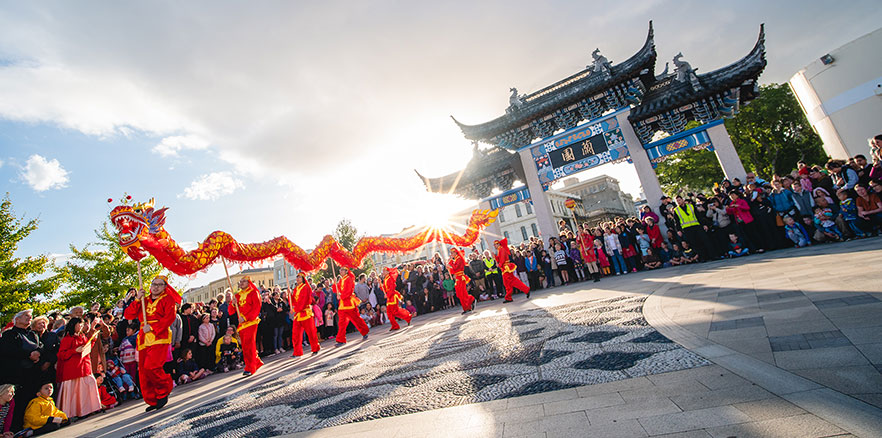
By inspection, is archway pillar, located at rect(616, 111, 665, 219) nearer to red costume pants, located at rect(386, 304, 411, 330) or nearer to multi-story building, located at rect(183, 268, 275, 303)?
red costume pants, located at rect(386, 304, 411, 330)

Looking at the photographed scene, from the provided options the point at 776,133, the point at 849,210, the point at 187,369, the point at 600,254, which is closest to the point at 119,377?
the point at 187,369

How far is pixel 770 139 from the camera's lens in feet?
76.6

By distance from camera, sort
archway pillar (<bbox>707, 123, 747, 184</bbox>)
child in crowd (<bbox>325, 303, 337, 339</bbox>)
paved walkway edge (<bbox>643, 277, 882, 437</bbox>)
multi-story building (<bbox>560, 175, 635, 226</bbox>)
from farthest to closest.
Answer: multi-story building (<bbox>560, 175, 635, 226</bbox>), child in crowd (<bbox>325, 303, 337, 339</bbox>), archway pillar (<bbox>707, 123, 747, 184</bbox>), paved walkway edge (<bbox>643, 277, 882, 437</bbox>)

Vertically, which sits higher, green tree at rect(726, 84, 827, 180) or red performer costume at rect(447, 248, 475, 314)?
green tree at rect(726, 84, 827, 180)

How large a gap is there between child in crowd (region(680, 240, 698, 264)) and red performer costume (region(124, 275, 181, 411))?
11.6 meters

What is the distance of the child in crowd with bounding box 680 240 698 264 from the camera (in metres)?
9.66

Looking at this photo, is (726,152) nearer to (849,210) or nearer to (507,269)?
(849,210)

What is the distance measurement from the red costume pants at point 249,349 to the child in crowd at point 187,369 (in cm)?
237

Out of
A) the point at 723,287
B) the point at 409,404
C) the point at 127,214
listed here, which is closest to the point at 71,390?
the point at 127,214

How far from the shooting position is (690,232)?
9586mm

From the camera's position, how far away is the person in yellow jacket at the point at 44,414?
550cm

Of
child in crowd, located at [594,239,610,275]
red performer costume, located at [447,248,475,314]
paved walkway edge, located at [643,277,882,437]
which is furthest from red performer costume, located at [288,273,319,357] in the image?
child in crowd, located at [594,239,610,275]

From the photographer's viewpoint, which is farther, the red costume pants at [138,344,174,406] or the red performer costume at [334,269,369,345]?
the red performer costume at [334,269,369,345]

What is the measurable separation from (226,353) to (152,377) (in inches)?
144
